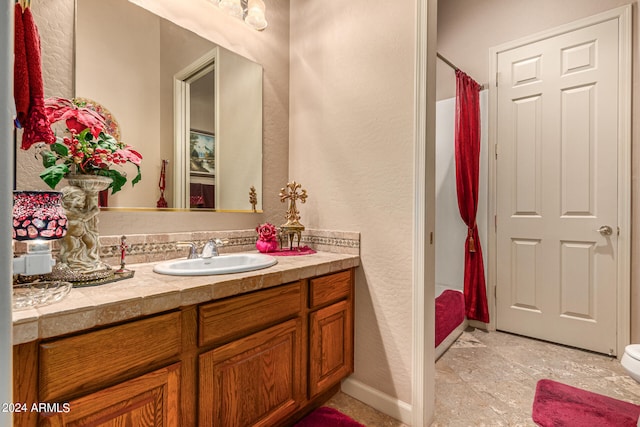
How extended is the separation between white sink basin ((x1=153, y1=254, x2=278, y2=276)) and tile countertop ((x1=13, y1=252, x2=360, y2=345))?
2cm

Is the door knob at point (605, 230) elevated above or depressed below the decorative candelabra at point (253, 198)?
below

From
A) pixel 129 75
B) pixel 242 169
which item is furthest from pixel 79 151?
pixel 242 169

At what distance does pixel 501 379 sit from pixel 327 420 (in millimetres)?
1216

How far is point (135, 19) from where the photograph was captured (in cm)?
150

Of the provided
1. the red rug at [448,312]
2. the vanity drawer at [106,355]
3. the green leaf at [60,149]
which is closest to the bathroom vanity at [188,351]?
the vanity drawer at [106,355]

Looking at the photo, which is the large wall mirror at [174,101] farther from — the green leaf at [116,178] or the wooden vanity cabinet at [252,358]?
the wooden vanity cabinet at [252,358]

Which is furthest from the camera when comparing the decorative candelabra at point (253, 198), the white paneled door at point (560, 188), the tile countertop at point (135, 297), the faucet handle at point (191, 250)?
the white paneled door at point (560, 188)

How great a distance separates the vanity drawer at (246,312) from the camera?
111 centimetres

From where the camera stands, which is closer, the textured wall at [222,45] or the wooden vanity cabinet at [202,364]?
the wooden vanity cabinet at [202,364]

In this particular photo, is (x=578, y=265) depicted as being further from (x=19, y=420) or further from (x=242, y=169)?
(x=19, y=420)

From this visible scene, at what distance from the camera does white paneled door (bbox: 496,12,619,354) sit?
2354 millimetres

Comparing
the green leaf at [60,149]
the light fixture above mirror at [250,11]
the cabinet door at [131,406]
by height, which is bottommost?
the cabinet door at [131,406]

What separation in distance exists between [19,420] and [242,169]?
57.3 inches

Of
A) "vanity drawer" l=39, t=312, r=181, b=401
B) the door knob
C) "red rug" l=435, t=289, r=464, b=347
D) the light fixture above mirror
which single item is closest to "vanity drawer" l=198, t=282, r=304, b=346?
"vanity drawer" l=39, t=312, r=181, b=401
